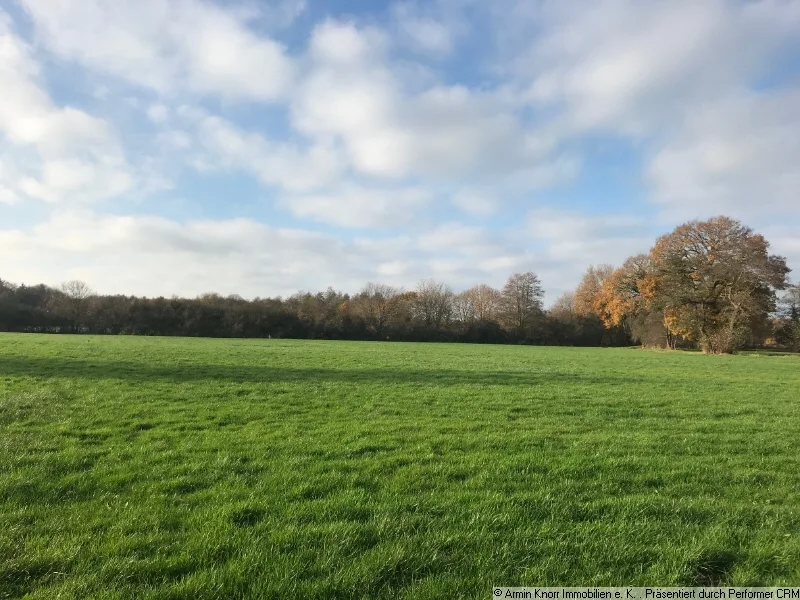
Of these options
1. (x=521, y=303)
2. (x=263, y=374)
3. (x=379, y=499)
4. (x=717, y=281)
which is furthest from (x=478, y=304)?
(x=379, y=499)

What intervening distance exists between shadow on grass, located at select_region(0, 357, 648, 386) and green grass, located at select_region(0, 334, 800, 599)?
5.59 meters

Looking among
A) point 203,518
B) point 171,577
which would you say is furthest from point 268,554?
point 203,518

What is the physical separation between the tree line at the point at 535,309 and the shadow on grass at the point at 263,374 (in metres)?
36.9

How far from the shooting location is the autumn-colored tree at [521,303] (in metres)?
89.4

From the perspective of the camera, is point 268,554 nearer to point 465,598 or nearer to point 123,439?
point 465,598

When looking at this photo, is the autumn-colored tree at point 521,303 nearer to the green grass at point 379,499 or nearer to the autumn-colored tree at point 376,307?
the autumn-colored tree at point 376,307

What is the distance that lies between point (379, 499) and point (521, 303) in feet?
293

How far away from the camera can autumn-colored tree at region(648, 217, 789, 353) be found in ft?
154

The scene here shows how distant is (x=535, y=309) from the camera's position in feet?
298

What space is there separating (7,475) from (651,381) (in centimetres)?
2174

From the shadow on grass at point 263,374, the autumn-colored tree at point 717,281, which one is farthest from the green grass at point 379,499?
the autumn-colored tree at point 717,281

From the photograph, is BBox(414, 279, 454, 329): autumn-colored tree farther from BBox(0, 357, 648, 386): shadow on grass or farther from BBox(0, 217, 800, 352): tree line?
BBox(0, 357, 648, 386): shadow on grass

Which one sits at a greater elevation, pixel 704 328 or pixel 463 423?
pixel 704 328

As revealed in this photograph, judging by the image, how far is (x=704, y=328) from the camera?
50312 mm
